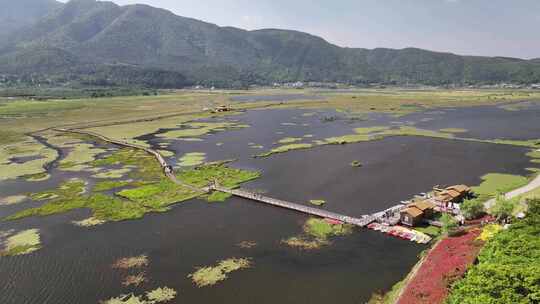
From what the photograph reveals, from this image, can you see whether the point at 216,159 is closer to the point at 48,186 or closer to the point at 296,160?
the point at 296,160

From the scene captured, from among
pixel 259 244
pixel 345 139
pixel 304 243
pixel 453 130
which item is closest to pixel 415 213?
pixel 304 243

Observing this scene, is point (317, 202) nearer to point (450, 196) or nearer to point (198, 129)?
point (450, 196)

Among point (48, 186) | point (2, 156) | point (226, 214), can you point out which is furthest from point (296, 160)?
point (2, 156)

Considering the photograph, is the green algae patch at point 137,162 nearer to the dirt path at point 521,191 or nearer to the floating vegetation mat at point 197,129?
the floating vegetation mat at point 197,129

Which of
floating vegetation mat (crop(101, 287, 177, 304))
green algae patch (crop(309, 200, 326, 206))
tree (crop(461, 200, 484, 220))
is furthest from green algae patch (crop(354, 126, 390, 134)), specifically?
floating vegetation mat (crop(101, 287, 177, 304))

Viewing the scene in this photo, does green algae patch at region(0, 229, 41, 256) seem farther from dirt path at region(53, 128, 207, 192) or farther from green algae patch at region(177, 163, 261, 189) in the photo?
green algae patch at region(177, 163, 261, 189)
